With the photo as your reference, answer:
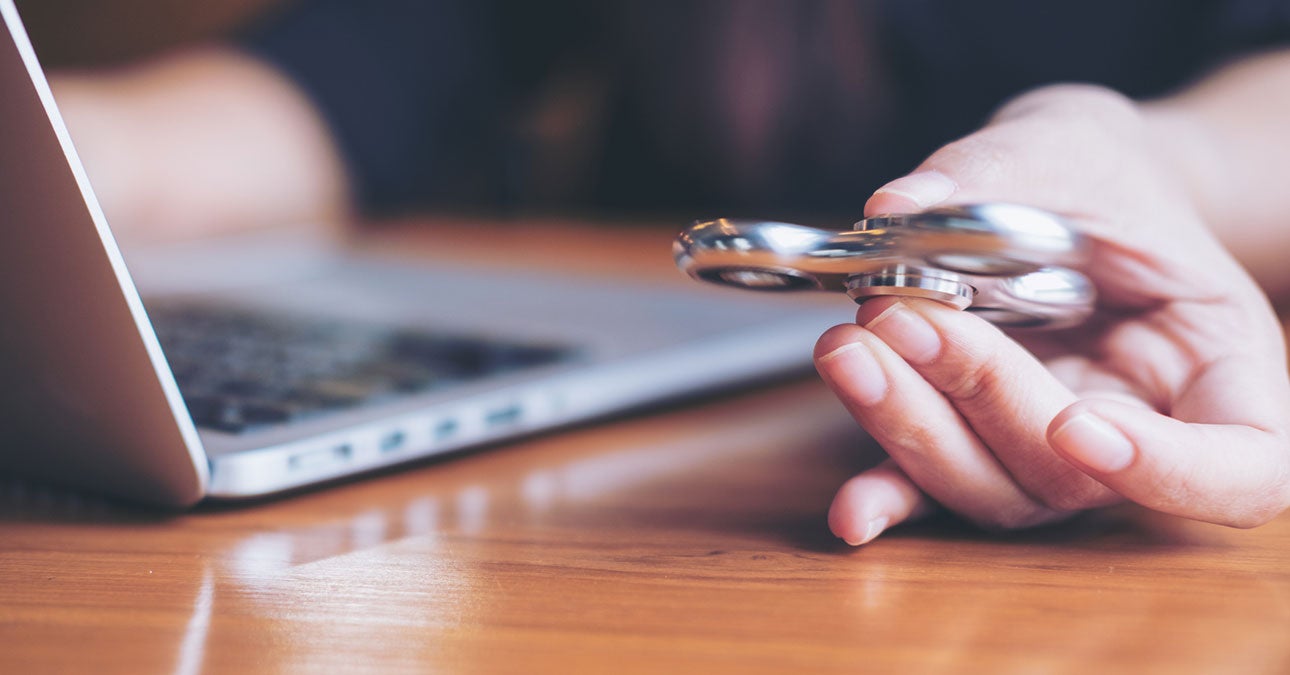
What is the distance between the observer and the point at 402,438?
13.7 inches

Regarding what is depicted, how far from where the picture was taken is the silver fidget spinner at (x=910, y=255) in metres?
0.21

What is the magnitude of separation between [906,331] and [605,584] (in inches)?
3.8

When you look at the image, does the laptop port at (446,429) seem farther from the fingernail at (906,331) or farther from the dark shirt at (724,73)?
the dark shirt at (724,73)

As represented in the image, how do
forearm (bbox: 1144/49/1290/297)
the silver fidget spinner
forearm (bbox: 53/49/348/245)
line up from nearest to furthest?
the silver fidget spinner → forearm (bbox: 1144/49/1290/297) → forearm (bbox: 53/49/348/245)

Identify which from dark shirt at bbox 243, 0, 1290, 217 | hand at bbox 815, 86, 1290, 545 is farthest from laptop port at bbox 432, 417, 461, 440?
dark shirt at bbox 243, 0, 1290, 217

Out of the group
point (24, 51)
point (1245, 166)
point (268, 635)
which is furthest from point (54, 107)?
point (1245, 166)

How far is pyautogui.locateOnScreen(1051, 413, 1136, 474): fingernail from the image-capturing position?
258mm

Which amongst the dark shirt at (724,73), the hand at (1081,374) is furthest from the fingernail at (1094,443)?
the dark shirt at (724,73)

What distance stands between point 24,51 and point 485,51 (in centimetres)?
102

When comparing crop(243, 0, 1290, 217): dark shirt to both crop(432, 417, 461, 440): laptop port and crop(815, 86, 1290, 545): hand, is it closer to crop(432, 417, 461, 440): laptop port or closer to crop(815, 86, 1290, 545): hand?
crop(815, 86, 1290, 545): hand

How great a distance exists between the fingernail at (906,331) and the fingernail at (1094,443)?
0.12 ft

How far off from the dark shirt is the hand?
1.93ft

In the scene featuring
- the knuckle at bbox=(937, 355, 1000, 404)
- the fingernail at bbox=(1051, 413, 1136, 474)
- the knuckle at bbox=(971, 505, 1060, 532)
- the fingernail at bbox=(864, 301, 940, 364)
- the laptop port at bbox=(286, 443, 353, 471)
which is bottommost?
the knuckle at bbox=(971, 505, 1060, 532)

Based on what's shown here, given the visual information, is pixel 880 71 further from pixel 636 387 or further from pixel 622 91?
pixel 636 387
